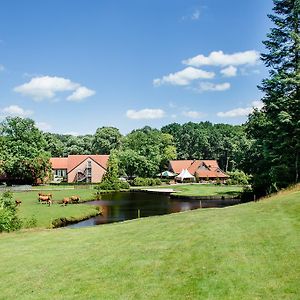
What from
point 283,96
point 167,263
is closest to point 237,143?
point 283,96

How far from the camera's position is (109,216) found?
40.8 m

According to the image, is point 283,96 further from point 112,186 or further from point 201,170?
point 201,170

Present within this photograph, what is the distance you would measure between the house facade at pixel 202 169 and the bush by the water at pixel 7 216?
8017 cm

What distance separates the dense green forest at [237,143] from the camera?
117 ft

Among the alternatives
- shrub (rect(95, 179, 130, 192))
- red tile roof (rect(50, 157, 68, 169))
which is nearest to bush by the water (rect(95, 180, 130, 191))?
shrub (rect(95, 179, 130, 192))

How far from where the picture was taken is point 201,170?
4213 inches

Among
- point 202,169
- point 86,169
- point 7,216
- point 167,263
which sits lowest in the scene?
point 167,263

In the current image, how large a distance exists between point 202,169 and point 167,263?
9669 cm

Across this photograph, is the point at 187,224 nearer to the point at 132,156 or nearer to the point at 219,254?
the point at 219,254

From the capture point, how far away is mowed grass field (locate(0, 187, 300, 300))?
31.8 ft

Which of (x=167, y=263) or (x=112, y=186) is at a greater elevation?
(x=167, y=263)

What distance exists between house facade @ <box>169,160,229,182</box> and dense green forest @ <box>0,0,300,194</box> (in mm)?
5367

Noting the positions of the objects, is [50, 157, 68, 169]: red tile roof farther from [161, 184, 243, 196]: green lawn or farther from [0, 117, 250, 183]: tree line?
[161, 184, 243, 196]: green lawn

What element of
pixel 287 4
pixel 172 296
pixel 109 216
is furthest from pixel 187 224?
pixel 287 4
